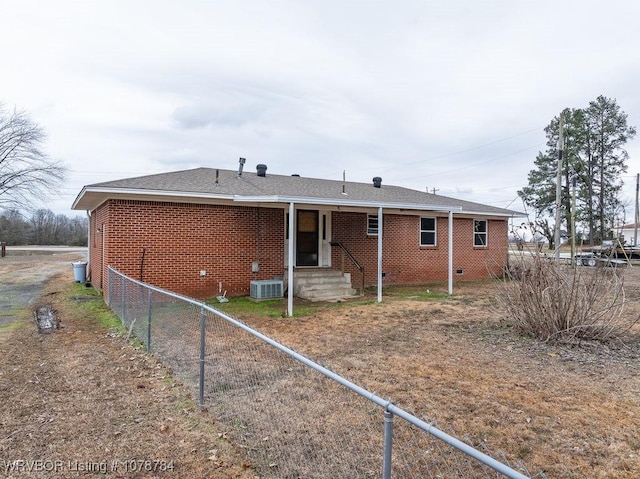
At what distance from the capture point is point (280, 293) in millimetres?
11297

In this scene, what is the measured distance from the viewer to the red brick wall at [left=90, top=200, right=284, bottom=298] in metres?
10.2

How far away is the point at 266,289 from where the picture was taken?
11.1 meters

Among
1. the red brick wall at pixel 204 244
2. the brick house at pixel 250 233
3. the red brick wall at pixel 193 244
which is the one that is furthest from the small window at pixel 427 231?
the red brick wall at pixel 193 244

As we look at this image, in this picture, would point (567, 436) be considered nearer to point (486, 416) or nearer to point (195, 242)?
point (486, 416)

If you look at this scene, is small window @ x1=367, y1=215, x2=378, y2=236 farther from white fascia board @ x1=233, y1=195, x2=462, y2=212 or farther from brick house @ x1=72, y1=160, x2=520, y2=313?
white fascia board @ x1=233, y1=195, x2=462, y2=212

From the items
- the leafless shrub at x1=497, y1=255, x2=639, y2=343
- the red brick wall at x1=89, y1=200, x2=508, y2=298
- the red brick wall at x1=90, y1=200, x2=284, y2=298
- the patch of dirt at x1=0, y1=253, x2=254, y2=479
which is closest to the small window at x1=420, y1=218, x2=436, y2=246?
the red brick wall at x1=89, y1=200, x2=508, y2=298

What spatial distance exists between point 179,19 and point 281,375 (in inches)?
347

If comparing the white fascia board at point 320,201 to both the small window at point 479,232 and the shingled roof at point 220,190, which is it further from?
the small window at point 479,232

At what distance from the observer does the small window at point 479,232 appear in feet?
53.9

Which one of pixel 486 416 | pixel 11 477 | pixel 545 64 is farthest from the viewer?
pixel 545 64

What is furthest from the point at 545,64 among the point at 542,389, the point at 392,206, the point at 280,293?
the point at 542,389

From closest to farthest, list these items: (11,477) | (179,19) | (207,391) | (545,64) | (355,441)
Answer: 1. (11,477)
2. (355,441)
3. (207,391)
4. (179,19)
5. (545,64)

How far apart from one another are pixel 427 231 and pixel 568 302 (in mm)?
8973

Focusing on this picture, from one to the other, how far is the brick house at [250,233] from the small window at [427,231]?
38mm
